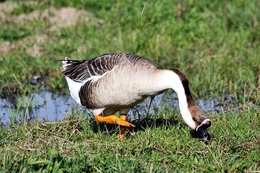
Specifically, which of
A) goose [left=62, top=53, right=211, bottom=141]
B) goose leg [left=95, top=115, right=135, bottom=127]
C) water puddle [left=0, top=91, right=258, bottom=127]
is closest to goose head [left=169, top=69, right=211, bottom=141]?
goose [left=62, top=53, right=211, bottom=141]

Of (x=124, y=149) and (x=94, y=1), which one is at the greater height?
(x=94, y=1)

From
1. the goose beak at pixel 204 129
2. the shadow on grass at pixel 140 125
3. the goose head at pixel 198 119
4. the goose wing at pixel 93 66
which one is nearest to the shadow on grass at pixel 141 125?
the shadow on grass at pixel 140 125

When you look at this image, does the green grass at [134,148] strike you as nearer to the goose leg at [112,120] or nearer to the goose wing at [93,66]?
the goose leg at [112,120]

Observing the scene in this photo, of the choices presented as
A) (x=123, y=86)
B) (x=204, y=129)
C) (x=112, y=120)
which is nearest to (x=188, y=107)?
(x=204, y=129)

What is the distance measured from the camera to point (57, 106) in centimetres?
922

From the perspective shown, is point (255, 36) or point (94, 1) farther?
point (94, 1)

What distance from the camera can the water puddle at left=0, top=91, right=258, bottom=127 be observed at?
27.6 ft

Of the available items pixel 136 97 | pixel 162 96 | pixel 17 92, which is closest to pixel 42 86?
pixel 17 92

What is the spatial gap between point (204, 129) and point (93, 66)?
5.51ft

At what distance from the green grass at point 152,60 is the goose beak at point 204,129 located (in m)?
0.10

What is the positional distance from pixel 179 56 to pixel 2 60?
292 centimetres

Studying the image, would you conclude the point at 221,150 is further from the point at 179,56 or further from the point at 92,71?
the point at 179,56

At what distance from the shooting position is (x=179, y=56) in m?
10.6

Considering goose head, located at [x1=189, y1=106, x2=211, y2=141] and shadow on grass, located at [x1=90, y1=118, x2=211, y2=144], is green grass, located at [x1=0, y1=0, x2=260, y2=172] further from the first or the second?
goose head, located at [x1=189, y1=106, x2=211, y2=141]
